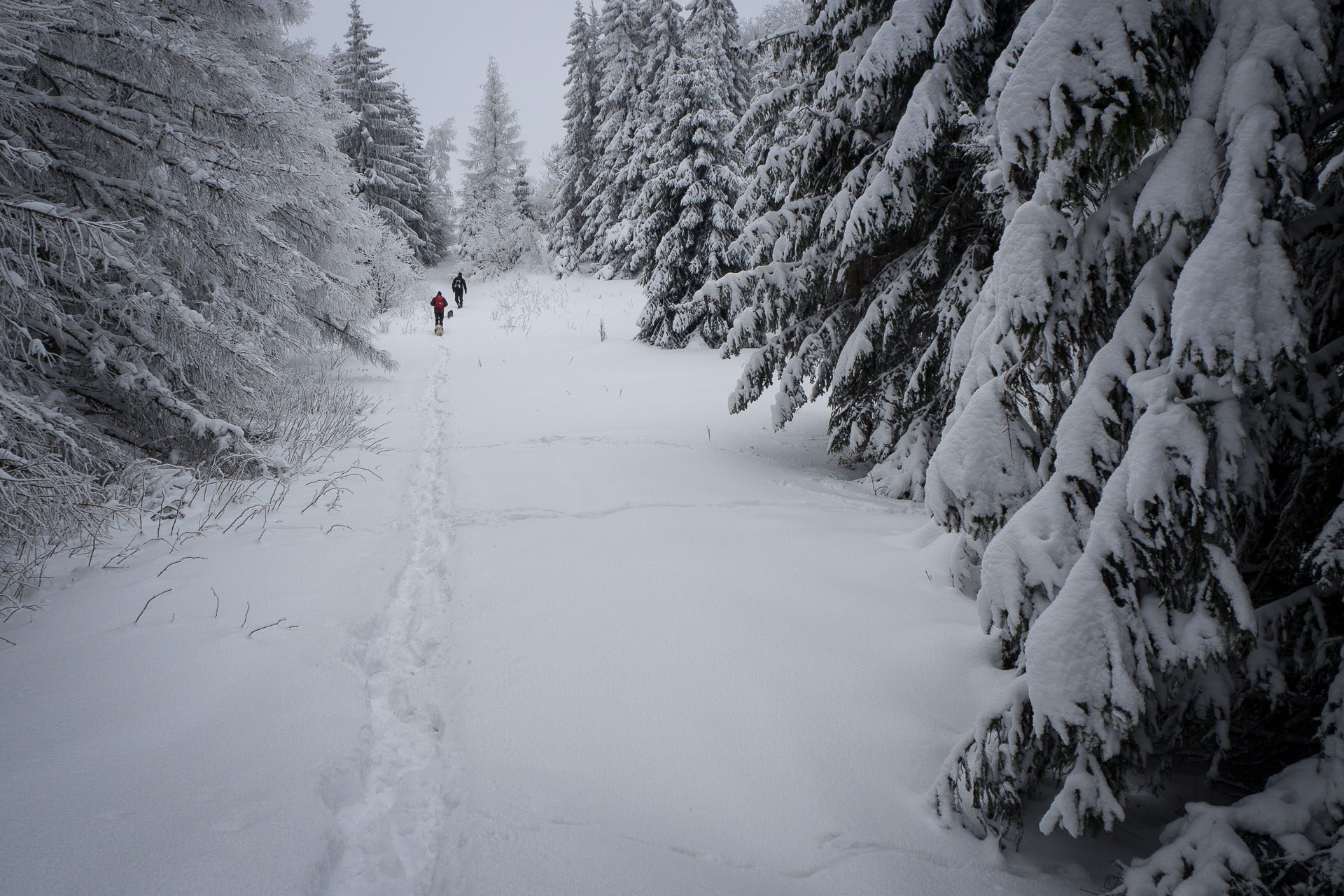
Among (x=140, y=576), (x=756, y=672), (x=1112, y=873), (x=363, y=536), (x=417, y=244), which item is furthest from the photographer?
(x=417, y=244)

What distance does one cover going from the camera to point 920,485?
17.2 feet

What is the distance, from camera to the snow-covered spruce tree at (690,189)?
14.3 metres

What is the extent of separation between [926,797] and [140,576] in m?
4.47

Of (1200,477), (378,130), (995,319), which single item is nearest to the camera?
(1200,477)

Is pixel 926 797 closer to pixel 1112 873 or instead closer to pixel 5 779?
pixel 1112 873

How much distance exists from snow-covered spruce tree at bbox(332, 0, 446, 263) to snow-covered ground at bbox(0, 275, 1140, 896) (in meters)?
28.2

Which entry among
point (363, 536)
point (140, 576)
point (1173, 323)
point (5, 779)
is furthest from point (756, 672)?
point (140, 576)

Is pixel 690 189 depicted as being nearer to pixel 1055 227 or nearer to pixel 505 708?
pixel 1055 227

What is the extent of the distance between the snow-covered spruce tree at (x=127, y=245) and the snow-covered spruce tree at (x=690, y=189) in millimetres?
9040

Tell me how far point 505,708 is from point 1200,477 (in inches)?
104

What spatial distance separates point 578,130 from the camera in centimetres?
3114

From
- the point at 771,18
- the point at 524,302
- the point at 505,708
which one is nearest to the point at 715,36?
the point at 524,302

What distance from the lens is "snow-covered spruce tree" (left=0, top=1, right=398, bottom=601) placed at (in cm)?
383

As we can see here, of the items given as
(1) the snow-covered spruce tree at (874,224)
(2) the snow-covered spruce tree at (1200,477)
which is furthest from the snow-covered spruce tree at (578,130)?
(2) the snow-covered spruce tree at (1200,477)
